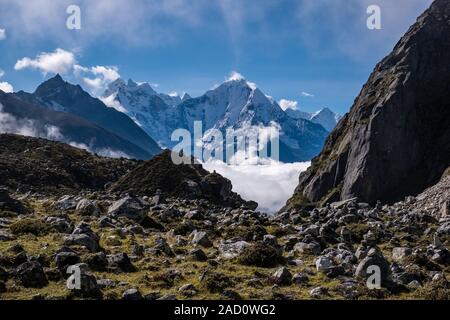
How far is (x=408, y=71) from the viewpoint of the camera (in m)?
116

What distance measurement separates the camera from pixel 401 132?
360ft


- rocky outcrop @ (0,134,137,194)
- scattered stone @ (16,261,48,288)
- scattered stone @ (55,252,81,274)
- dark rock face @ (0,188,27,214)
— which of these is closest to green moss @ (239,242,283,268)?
Answer: scattered stone @ (55,252,81,274)

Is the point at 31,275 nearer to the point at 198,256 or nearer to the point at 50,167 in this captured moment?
the point at 198,256

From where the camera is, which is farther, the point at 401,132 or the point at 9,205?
the point at 401,132

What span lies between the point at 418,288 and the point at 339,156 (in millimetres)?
101580

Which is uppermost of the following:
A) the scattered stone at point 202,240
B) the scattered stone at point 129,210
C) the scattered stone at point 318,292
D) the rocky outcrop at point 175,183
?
the rocky outcrop at point 175,183

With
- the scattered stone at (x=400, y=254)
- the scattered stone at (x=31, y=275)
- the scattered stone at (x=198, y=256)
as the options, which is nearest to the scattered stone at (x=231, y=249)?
the scattered stone at (x=198, y=256)

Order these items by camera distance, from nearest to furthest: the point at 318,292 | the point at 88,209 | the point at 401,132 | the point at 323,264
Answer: the point at 318,292
the point at 323,264
the point at 88,209
the point at 401,132

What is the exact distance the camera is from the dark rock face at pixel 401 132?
106688mm

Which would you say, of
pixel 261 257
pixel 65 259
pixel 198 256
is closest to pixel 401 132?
pixel 261 257

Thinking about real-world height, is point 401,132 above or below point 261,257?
above

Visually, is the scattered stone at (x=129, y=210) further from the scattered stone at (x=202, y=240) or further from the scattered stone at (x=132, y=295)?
the scattered stone at (x=132, y=295)
